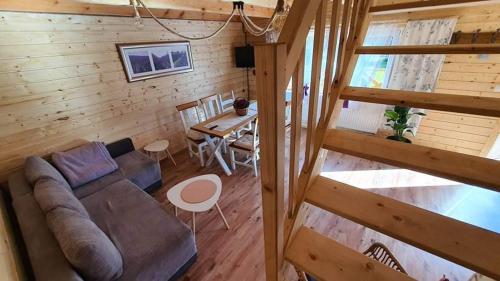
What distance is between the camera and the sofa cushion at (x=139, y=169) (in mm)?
2610

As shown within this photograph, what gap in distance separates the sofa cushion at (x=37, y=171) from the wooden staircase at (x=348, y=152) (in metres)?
2.26

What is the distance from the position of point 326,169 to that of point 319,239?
2362 millimetres

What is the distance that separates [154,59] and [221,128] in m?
1.57

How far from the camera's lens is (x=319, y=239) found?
1016 mm

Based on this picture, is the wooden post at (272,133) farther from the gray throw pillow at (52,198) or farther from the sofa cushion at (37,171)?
the sofa cushion at (37,171)

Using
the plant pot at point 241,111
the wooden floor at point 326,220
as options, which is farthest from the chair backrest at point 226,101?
the wooden floor at point 326,220

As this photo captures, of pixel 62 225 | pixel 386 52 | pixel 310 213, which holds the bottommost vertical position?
pixel 310 213

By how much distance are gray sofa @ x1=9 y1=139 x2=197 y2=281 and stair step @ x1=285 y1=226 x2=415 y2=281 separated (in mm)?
1117

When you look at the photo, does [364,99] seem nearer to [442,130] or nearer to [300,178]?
[300,178]

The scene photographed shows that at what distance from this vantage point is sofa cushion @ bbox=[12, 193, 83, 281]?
1239 millimetres

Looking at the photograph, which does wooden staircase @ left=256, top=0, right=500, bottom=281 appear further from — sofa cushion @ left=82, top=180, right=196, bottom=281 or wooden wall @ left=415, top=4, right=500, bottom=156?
wooden wall @ left=415, top=4, right=500, bottom=156

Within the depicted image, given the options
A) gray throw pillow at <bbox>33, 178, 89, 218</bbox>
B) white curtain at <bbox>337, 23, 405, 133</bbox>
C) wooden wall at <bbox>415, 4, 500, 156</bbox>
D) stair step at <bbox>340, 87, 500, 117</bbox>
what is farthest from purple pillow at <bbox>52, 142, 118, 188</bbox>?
wooden wall at <bbox>415, 4, 500, 156</bbox>

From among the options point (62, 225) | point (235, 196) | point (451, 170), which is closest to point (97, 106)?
point (62, 225)

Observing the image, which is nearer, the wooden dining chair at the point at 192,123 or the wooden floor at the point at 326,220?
the wooden floor at the point at 326,220
